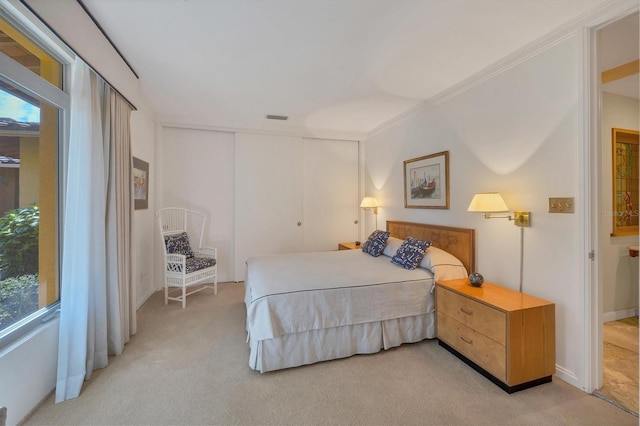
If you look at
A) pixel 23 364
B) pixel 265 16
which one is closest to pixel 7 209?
pixel 23 364

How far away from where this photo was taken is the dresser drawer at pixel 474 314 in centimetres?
191

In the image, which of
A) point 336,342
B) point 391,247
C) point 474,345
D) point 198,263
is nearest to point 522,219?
point 474,345

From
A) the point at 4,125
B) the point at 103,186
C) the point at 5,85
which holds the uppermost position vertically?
the point at 5,85

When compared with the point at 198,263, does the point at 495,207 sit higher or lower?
higher

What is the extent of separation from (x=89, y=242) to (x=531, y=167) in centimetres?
353

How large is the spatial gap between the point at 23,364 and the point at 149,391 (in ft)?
2.39

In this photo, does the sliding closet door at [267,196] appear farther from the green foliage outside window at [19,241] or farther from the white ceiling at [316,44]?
the green foliage outside window at [19,241]

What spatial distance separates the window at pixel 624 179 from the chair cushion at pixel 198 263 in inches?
186

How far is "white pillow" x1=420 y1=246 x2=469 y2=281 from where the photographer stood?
265 cm

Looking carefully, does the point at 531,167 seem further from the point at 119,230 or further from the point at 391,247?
the point at 119,230

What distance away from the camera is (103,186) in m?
2.19

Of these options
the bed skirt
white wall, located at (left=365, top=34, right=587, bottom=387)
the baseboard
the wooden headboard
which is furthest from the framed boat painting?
the baseboard

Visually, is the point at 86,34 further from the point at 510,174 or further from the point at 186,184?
the point at 510,174

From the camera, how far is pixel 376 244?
11.8 ft
